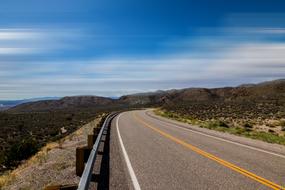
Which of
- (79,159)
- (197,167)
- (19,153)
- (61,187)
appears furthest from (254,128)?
(61,187)

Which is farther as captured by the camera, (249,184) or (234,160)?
(234,160)

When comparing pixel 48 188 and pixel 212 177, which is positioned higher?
pixel 48 188

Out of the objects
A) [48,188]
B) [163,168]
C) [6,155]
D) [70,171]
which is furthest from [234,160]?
[6,155]

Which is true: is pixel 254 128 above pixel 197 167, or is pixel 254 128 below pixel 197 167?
below

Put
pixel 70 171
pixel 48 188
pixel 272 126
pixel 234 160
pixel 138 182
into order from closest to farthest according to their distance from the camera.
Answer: pixel 48 188 → pixel 138 182 → pixel 70 171 → pixel 234 160 → pixel 272 126

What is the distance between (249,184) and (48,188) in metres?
4.55

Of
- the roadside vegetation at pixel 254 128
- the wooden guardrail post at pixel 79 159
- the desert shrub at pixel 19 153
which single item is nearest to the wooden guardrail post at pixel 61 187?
the wooden guardrail post at pixel 79 159

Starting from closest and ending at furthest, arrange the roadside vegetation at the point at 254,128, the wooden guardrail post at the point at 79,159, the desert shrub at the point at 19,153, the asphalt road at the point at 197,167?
the asphalt road at the point at 197,167 < the wooden guardrail post at the point at 79,159 < the roadside vegetation at the point at 254,128 < the desert shrub at the point at 19,153

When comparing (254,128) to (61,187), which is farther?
(254,128)

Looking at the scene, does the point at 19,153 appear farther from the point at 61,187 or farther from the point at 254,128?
the point at 254,128

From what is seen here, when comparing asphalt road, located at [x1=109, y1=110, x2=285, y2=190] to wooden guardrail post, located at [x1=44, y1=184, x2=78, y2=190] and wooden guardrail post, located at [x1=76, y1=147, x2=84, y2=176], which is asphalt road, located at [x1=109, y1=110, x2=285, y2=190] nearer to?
wooden guardrail post, located at [x1=76, y1=147, x2=84, y2=176]

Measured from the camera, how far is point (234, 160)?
11.6 metres

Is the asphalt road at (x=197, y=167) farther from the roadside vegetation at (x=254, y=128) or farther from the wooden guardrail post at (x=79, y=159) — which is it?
the roadside vegetation at (x=254, y=128)

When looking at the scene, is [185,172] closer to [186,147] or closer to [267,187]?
Answer: [267,187]
